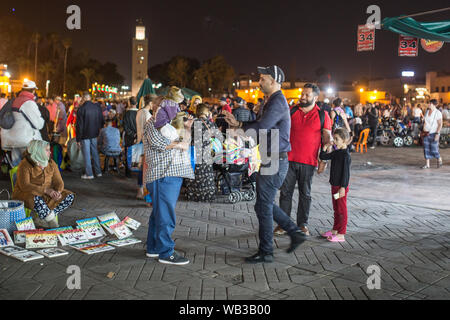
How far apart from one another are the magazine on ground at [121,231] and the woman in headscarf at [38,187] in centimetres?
91

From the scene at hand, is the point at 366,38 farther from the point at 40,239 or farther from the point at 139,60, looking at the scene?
the point at 139,60

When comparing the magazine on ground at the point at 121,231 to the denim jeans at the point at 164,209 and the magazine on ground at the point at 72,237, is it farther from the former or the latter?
the denim jeans at the point at 164,209

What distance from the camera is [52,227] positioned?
6.09 meters

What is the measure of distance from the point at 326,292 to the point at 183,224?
2.77m

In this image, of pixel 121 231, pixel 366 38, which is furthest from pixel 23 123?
pixel 366 38

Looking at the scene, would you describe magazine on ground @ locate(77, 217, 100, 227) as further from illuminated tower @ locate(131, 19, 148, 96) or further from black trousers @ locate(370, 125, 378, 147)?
illuminated tower @ locate(131, 19, 148, 96)

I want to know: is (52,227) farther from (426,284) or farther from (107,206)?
(426,284)

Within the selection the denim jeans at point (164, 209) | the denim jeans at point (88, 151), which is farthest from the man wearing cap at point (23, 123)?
the denim jeans at point (164, 209)

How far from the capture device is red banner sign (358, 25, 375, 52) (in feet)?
41.9

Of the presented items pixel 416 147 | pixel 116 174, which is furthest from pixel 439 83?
pixel 116 174

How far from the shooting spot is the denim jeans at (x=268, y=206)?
15.6 feet

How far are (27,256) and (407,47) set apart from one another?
9.41 metres

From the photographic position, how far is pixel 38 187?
19.7 feet
